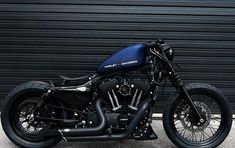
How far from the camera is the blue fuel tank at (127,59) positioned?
188 inches

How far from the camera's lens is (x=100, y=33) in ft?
18.9

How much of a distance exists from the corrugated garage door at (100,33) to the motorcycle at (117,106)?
831 millimetres

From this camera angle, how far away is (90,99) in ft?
16.3

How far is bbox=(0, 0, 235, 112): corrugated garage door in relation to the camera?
5.71m

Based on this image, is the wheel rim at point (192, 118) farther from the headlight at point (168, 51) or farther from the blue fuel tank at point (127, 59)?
the blue fuel tank at point (127, 59)

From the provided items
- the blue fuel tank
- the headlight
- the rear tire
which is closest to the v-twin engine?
the blue fuel tank

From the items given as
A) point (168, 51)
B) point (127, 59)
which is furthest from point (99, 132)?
point (168, 51)

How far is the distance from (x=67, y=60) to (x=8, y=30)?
92cm

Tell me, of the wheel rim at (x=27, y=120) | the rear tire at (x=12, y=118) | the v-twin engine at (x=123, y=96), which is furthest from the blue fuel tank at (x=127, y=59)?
the wheel rim at (x=27, y=120)

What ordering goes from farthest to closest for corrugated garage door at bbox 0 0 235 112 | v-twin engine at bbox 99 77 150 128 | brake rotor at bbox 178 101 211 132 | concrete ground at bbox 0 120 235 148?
corrugated garage door at bbox 0 0 235 112
concrete ground at bbox 0 120 235 148
brake rotor at bbox 178 101 211 132
v-twin engine at bbox 99 77 150 128

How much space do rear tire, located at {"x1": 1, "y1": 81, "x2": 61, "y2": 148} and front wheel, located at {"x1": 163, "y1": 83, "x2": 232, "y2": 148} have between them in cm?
140

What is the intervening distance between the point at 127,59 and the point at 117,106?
579mm

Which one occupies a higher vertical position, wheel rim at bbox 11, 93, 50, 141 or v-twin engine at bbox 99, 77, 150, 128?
v-twin engine at bbox 99, 77, 150, 128

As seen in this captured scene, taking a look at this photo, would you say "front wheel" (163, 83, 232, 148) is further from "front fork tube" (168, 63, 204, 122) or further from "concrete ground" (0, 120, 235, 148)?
"concrete ground" (0, 120, 235, 148)
